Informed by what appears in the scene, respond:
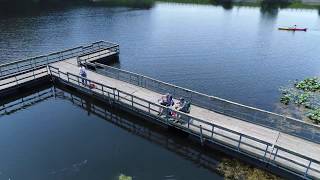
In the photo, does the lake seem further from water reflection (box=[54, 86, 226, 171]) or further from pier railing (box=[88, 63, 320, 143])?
pier railing (box=[88, 63, 320, 143])

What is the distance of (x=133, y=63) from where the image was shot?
1633 inches

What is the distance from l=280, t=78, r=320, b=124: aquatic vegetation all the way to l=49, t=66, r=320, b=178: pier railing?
30.7ft

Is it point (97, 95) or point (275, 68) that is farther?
point (275, 68)

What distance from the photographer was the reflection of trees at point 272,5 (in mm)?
83225

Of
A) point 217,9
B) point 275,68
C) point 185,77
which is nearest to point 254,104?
point 185,77

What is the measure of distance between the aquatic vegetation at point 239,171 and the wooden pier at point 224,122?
2.66 feet

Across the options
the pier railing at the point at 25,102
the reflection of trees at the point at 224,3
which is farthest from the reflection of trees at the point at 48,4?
the pier railing at the point at 25,102

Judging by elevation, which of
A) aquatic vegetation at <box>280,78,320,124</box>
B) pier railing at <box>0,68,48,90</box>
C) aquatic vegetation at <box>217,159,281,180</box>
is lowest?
aquatic vegetation at <box>217,159,281,180</box>

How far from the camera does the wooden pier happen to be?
750 inches

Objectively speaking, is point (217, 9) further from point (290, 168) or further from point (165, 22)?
point (290, 168)

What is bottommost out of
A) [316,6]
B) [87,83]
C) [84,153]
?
[84,153]

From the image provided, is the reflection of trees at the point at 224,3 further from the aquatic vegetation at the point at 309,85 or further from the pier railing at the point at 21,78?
the pier railing at the point at 21,78

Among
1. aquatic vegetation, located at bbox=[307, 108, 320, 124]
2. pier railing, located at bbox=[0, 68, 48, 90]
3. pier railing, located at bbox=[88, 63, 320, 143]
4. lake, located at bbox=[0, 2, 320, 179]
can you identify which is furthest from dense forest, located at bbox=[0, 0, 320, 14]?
aquatic vegetation, located at bbox=[307, 108, 320, 124]

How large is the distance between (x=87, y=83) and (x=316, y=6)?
82.6m
